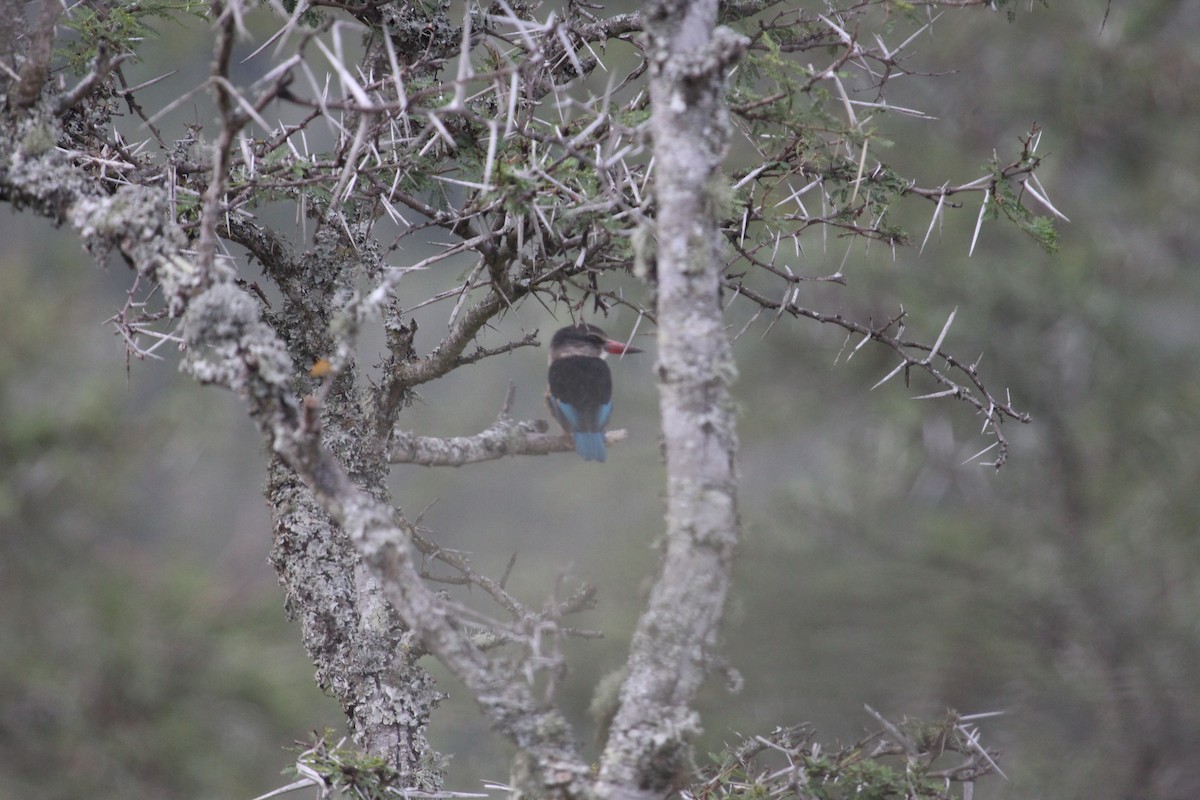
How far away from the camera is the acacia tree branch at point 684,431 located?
60.7 inches

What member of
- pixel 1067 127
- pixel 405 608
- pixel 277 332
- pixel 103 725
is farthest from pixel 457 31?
pixel 1067 127

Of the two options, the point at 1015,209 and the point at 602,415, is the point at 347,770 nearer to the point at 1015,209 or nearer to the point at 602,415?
the point at 602,415

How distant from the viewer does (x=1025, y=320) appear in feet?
33.0

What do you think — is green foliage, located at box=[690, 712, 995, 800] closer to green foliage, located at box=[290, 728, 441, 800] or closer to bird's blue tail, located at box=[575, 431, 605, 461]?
green foliage, located at box=[290, 728, 441, 800]

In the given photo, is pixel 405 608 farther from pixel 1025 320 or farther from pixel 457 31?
pixel 1025 320

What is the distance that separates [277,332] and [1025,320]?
8921 mm

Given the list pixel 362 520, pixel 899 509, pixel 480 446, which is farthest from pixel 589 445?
pixel 899 509

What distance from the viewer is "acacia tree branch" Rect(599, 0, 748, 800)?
154 centimetres

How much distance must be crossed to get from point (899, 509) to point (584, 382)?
6207 millimetres

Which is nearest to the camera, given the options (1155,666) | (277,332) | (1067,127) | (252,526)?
(277,332)

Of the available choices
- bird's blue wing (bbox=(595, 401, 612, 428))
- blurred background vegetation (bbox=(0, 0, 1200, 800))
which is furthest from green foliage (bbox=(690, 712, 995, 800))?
blurred background vegetation (bbox=(0, 0, 1200, 800))

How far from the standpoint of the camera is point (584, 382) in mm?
3324

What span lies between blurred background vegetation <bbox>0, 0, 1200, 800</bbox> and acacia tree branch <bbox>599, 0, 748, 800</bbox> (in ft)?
16.7

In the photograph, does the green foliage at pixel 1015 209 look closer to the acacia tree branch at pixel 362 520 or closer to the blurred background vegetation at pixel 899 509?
the acacia tree branch at pixel 362 520
